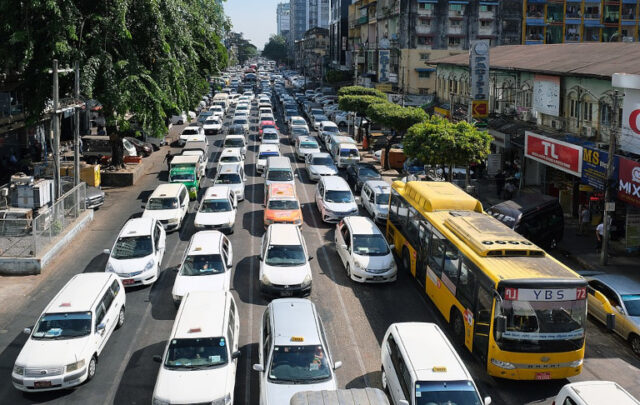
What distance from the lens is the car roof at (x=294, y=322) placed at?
13.7m

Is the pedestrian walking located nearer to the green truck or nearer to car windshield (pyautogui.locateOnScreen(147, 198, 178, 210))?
car windshield (pyautogui.locateOnScreen(147, 198, 178, 210))

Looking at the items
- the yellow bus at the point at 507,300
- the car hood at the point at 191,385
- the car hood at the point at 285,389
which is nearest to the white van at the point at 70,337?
the car hood at the point at 191,385

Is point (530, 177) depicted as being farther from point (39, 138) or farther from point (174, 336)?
point (39, 138)

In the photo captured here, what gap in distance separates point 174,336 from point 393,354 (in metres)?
4.90

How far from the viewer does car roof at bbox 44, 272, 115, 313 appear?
50.5 ft

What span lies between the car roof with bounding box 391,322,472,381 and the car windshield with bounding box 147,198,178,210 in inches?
622

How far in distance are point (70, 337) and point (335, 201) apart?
1545cm

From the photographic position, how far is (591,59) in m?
29.2

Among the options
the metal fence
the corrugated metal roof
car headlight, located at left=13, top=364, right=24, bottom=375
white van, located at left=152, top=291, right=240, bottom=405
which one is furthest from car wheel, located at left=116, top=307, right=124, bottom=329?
the corrugated metal roof

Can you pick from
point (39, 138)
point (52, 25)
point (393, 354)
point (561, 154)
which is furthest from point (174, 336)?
point (39, 138)

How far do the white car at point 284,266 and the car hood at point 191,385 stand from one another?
575 cm

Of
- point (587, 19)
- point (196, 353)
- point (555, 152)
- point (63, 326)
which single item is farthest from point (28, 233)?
point (587, 19)

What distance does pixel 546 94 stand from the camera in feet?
101

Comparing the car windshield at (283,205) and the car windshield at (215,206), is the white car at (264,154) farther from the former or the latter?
the car windshield at (215,206)
